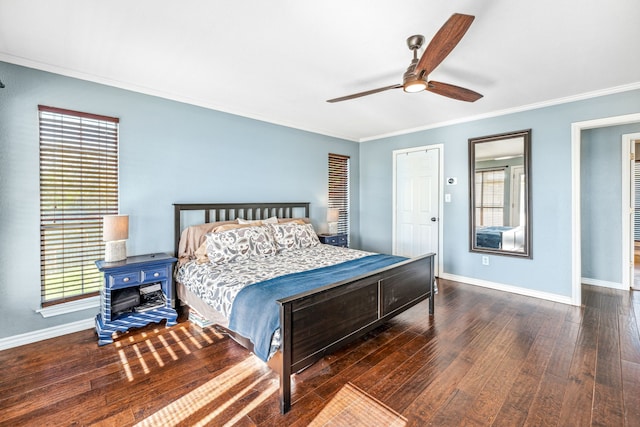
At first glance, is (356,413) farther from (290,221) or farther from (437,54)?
(290,221)

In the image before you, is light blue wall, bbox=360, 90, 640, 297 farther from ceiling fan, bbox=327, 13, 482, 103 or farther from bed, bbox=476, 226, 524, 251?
ceiling fan, bbox=327, 13, 482, 103

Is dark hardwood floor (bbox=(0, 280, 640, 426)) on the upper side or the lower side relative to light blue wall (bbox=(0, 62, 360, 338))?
lower

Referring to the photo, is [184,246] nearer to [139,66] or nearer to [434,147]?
[139,66]

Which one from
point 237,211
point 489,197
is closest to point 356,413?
point 237,211

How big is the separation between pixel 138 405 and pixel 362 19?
2965mm

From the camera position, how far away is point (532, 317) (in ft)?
10.5

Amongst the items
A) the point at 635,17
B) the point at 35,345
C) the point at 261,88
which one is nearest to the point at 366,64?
the point at 261,88

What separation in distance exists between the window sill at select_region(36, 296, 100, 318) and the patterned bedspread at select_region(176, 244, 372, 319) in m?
0.80

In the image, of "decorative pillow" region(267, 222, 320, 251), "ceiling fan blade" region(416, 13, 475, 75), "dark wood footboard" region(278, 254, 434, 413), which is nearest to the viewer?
"ceiling fan blade" region(416, 13, 475, 75)

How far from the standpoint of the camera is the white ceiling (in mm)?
1941

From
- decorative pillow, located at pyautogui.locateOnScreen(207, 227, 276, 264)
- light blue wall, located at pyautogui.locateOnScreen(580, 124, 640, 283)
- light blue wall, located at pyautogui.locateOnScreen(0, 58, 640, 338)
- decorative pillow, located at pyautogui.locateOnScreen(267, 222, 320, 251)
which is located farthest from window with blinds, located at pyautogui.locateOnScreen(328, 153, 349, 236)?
light blue wall, located at pyautogui.locateOnScreen(580, 124, 640, 283)

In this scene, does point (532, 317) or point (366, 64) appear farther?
point (532, 317)

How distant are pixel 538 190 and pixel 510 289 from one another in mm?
1414

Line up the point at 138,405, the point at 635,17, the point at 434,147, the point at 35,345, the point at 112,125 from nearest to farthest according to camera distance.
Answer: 1. the point at 138,405
2. the point at 635,17
3. the point at 35,345
4. the point at 112,125
5. the point at 434,147
